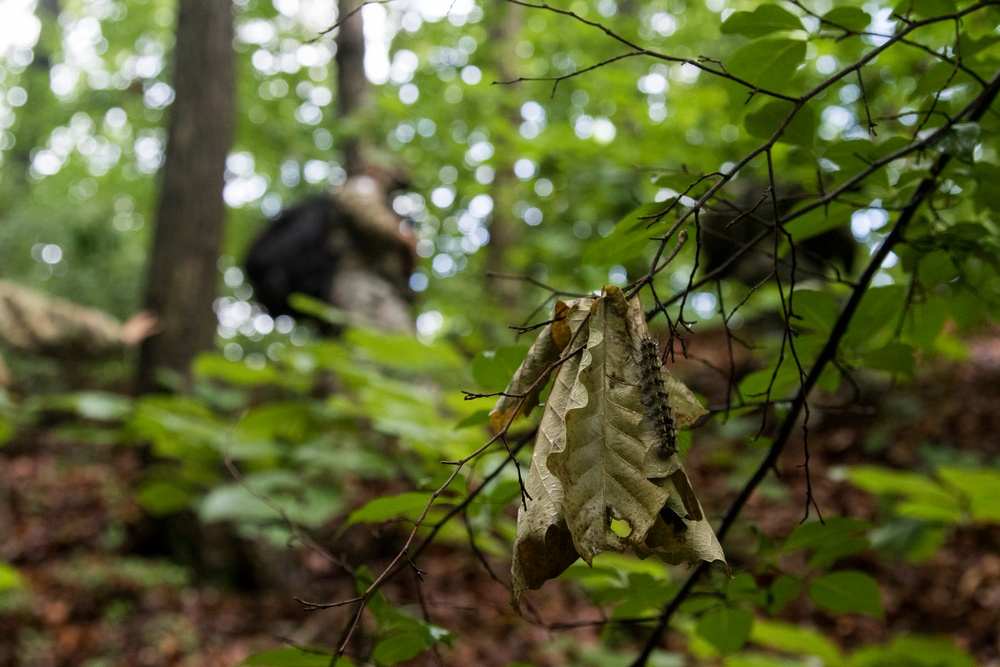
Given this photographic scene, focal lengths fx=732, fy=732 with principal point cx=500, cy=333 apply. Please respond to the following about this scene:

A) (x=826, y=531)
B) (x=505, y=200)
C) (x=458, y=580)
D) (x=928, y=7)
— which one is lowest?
(x=458, y=580)

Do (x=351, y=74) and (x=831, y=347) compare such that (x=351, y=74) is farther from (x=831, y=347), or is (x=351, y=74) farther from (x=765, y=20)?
(x=831, y=347)

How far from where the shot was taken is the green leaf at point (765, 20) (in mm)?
914

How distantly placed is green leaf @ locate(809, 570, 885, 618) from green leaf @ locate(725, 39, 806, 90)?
67 cm

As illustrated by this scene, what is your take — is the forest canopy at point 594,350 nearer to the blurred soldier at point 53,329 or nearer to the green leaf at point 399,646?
the green leaf at point 399,646

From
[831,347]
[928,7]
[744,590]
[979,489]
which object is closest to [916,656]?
[979,489]

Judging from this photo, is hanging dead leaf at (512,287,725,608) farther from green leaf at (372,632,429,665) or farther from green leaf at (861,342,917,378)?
green leaf at (861,342,917,378)

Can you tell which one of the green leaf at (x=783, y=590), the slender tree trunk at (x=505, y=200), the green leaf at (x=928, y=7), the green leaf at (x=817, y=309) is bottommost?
the green leaf at (x=783, y=590)

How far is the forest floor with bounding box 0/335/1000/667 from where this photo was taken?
12.4 ft

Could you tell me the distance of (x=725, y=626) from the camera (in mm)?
1020

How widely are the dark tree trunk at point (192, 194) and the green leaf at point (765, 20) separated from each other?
18.2 feet

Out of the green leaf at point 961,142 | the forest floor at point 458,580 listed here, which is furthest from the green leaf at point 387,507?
the forest floor at point 458,580

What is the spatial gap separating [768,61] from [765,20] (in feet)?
0.18

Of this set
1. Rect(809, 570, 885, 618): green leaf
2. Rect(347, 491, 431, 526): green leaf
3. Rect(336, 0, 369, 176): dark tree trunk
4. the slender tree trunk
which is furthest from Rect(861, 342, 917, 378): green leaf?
Rect(336, 0, 369, 176): dark tree trunk

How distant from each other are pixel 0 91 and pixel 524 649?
17341 mm
